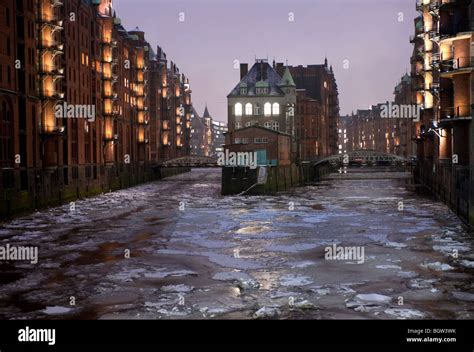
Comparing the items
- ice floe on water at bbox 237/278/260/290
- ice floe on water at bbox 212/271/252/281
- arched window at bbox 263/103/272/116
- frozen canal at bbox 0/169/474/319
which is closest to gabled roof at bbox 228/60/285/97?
arched window at bbox 263/103/272/116

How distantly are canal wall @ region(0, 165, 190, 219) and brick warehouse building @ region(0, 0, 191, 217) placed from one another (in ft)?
0.29

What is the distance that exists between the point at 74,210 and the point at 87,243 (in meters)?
19.0

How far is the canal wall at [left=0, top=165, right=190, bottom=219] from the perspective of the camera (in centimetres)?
4322

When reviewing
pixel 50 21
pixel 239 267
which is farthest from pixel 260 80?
pixel 239 267

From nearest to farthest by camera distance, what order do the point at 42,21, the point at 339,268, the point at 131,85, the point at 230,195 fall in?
the point at 339,268 < the point at 42,21 < the point at 230,195 < the point at 131,85

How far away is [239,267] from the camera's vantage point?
24.0m

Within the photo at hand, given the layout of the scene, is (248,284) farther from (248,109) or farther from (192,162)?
(248,109)

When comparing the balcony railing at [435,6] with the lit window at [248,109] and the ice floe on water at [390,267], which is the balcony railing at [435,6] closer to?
the ice floe on water at [390,267]

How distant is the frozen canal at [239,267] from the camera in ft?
57.6

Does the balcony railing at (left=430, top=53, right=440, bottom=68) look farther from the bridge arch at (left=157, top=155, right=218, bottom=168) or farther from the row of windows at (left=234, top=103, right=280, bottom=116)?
the bridge arch at (left=157, top=155, right=218, bottom=168)

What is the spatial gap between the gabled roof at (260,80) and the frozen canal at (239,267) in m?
64.6
